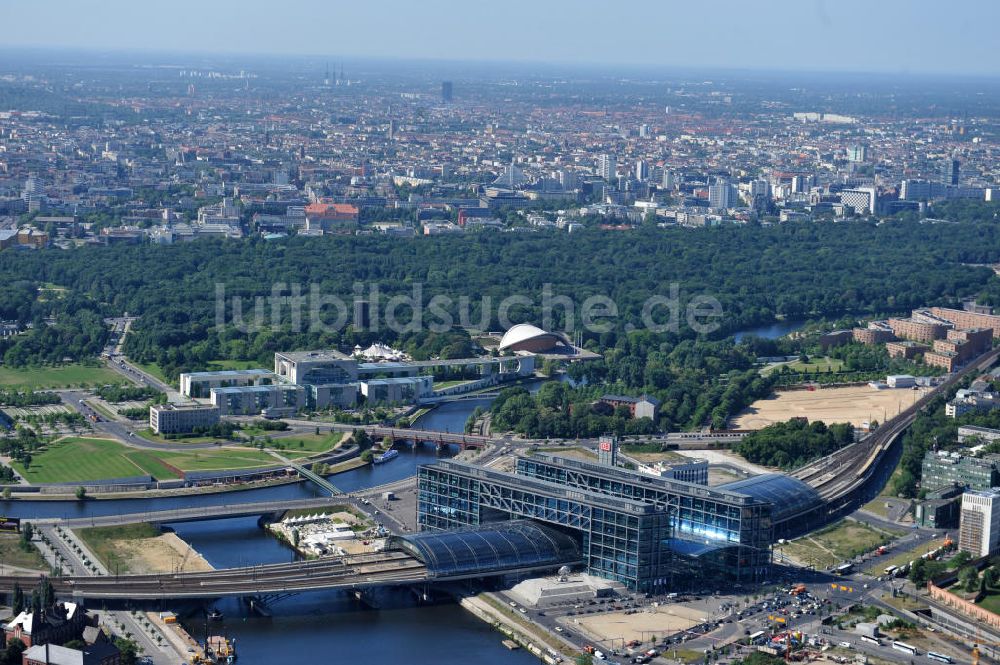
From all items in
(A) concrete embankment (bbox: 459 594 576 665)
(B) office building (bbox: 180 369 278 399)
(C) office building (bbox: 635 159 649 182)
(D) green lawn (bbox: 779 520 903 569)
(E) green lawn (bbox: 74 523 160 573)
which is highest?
(A) concrete embankment (bbox: 459 594 576 665)

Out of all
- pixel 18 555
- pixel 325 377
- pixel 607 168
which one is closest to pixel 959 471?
pixel 325 377

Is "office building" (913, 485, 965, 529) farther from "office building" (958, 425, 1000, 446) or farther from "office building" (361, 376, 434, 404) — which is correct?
"office building" (361, 376, 434, 404)

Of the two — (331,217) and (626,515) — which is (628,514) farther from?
(331,217)

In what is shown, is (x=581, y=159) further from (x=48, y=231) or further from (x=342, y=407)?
(x=342, y=407)

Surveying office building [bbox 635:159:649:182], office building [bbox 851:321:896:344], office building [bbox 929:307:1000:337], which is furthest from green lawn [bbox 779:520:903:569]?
office building [bbox 635:159:649:182]

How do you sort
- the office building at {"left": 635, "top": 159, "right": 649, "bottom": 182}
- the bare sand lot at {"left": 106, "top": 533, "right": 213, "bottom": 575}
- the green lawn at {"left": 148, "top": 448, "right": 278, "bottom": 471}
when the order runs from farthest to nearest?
1. the office building at {"left": 635, "top": 159, "right": 649, "bottom": 182}
2. the green lawn at {"left": 148, "top": 448, "right": 278, "bottom": 471}
3. the bare sand lot at {"left": 106, "top": 533, "right": 213, "bottom": 575}


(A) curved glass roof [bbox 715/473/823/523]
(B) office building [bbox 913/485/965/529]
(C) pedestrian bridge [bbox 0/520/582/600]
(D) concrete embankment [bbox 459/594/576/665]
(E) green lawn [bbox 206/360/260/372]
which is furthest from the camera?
(E) green lawn [bbox 206/360/260/372]

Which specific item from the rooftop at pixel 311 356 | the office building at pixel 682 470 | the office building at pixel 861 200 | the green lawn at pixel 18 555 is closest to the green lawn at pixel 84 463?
the green lawn at pixel 18 555
